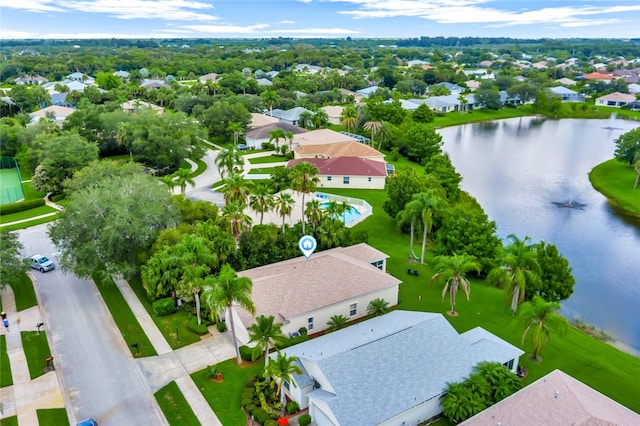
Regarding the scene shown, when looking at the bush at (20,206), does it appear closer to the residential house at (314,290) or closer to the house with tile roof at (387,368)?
the residential house at (314,290)

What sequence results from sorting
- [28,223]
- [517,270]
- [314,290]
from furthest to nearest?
[28,223] < [314,290] < [517,270]

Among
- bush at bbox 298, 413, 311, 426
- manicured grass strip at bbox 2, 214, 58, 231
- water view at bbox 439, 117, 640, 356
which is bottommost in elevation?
water view at bbox 439, 117, 640, 356

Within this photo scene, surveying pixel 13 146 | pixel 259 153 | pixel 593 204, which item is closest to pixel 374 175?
pixel 259 153

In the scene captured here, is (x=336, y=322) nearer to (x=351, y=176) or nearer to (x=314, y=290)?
(x=314, y=290)

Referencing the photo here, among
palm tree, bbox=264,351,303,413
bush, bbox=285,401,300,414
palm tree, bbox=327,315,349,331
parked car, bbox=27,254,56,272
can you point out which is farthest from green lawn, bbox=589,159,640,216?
parked car, bbox=27,254,56,272

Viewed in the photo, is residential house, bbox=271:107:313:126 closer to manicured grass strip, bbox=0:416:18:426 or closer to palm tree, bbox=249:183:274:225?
palm tree, bbox=249:183:274:225

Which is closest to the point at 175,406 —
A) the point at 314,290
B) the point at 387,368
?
the point at 314,290

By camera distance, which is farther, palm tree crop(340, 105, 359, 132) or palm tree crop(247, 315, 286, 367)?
palm tree crop(340, 105, 359, 132)

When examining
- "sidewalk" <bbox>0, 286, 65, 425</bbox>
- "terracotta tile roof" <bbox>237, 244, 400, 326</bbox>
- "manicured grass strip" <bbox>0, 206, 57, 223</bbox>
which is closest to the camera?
"sidewalk" <bbox>0, 286, 65, 425</bbox>

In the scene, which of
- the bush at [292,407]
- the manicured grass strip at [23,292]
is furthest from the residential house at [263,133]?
the bush at [292,407]
